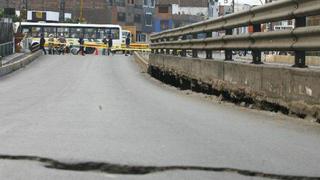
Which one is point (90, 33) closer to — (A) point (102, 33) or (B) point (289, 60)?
(A) point (102, 33)

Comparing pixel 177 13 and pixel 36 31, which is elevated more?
pixel 177 13

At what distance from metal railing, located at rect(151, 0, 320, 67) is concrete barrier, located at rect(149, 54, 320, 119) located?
33cm

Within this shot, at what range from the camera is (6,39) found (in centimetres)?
4059

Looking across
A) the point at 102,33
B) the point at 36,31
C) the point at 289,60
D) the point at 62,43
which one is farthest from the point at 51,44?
the point at 289,60

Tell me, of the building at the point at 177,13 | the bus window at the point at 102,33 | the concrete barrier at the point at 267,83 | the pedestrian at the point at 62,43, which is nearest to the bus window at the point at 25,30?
the pedestrian at the point at 62,43

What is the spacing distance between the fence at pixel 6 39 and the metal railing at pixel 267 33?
25048 millimetres

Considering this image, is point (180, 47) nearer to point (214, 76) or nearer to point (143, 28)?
point (214, 76)

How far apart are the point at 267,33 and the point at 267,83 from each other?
3.15ft

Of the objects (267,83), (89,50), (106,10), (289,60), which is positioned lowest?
(267,83)

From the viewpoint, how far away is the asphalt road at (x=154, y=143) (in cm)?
555

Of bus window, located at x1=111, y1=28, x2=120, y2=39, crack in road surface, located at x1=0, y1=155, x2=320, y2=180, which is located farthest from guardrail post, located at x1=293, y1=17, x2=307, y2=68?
bus window, located at x1=111, y1=28, x2=120, y2=39

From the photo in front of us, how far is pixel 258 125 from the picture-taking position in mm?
8570

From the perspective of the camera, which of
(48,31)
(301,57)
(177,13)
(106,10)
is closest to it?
(301,57)

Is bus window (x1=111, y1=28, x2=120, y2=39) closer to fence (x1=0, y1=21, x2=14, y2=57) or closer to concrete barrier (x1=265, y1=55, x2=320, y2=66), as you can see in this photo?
fence (x1=0, y1=21, x2=14, y2=57)
